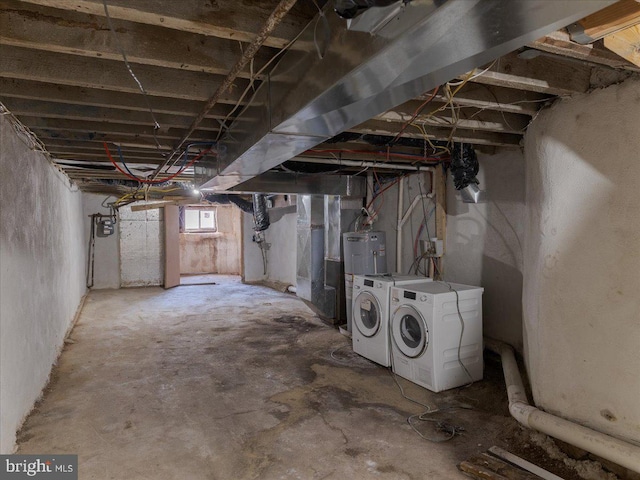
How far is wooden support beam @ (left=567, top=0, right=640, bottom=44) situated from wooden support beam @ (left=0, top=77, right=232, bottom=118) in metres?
1.85

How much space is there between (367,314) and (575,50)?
276cm

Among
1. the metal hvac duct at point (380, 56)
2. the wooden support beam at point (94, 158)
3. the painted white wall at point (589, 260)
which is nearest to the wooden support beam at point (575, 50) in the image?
the painted white wall at point (589, 260)

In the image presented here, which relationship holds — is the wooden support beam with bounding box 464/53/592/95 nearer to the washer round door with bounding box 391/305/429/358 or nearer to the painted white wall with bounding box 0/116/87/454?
the washer round door with bounding box 391/305/429/358

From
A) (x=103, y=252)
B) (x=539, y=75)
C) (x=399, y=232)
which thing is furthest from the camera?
Result: (x=103, y=252)

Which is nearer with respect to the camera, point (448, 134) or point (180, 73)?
point (180, 73)

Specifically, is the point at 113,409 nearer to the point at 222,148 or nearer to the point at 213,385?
the point at 213,385

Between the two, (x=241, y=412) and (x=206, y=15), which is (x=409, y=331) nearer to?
(x=241, y=412)

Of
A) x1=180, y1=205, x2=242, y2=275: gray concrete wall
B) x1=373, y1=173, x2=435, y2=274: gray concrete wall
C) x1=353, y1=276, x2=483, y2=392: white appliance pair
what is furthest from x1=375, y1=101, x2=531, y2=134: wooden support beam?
x1=180, y1=205, x2=242, y2=275: gray concrete wall

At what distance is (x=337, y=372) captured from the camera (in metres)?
3.53

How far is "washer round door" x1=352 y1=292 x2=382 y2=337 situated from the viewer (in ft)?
12.0

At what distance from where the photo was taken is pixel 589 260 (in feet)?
6.74

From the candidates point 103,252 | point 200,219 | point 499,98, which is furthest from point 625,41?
point 200,219

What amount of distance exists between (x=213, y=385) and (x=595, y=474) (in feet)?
8.37

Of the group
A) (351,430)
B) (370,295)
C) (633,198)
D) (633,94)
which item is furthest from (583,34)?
(370,295)
